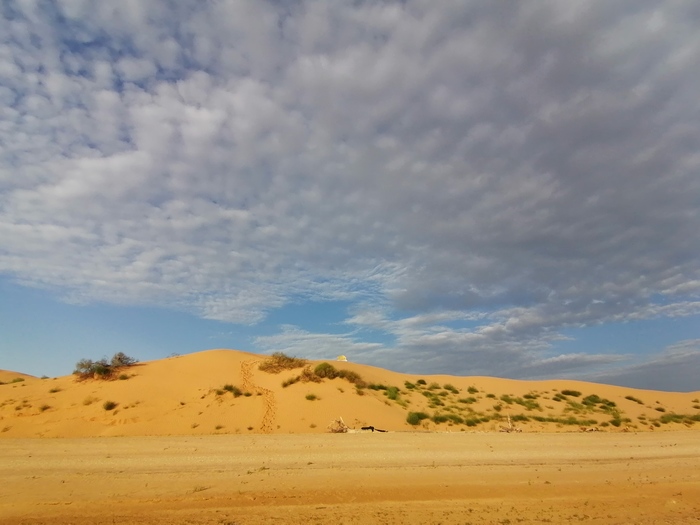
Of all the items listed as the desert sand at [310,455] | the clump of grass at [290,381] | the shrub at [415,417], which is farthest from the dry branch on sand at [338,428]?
the clump of grass at [290,381]

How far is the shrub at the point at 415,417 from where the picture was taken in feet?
92.5

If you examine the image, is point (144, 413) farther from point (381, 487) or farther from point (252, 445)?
point (381, 487)

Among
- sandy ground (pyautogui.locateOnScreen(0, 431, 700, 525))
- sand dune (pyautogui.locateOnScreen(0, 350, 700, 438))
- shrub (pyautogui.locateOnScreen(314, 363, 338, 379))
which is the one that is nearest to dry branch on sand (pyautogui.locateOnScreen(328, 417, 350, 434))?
sand dune (pyautogui.locateOnScreen(0, 350, 700, 438))

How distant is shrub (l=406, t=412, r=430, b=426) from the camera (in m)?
28.2

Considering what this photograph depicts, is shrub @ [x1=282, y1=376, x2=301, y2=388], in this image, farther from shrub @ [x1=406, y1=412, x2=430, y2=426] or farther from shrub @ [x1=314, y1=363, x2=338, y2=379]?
shrub @ [x1=406, y1=412, x2=430, y2=426]

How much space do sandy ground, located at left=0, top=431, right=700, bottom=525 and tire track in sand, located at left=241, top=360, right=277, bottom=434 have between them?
16.1 feet

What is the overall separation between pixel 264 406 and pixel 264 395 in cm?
216

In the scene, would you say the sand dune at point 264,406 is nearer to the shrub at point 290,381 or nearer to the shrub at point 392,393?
the shrub at point 392,393

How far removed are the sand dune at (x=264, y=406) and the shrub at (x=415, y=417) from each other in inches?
13.0

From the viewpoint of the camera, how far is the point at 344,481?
1267cm

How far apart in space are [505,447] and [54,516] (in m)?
15.8

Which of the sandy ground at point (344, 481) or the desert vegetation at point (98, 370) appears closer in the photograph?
the sandy ground at point (344, 481)

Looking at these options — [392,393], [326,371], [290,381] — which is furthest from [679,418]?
[290,381]

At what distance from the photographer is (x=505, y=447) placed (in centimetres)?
1931
